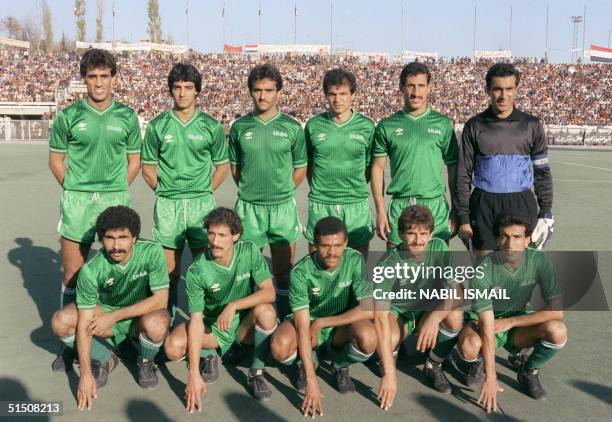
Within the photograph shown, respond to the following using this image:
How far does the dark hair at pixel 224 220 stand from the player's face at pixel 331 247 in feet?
1.93

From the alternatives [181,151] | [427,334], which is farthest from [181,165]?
[427,334]

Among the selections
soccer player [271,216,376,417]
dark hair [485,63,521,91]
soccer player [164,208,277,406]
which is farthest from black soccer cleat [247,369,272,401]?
dark hair [485,63,521,91]

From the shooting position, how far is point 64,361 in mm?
4484

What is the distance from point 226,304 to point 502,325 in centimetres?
188

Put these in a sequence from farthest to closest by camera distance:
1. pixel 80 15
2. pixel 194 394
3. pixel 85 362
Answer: pixel 80 15
pixel 85 362
pixel 194 394

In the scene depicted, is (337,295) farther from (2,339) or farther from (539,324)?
(2,339)

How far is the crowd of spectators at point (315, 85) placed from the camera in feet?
135

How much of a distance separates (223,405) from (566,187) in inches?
531

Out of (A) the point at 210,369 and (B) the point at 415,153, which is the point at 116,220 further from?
(B) the point at 415,153

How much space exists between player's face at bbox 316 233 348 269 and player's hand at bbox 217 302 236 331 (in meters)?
0.69

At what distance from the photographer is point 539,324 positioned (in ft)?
13.6

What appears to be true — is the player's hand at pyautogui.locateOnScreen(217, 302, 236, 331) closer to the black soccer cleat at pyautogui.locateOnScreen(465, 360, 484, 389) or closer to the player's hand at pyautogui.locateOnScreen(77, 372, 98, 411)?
the player's hand at pyautogui.locateOnScreen(77, 372, 98, 411)

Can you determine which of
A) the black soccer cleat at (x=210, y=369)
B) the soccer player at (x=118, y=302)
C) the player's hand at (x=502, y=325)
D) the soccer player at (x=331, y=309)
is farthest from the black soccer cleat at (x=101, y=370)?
the player's hand at (x=502, y=325)

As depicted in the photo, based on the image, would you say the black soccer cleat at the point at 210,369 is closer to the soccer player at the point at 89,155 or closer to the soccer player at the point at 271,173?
the soccer player at the point at 271,173
